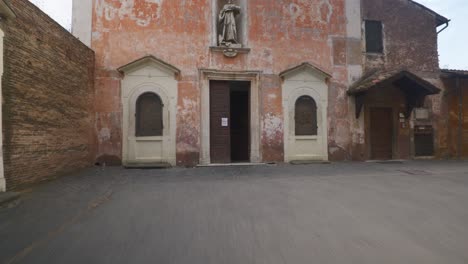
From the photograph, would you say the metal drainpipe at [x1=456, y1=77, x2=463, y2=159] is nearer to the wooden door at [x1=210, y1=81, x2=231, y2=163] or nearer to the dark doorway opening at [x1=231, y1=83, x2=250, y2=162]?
the dark doorway opening at [x1=231, y1=83, x2=250, y2=162]

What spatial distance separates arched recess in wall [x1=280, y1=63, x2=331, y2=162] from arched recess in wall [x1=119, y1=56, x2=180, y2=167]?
4.58 m

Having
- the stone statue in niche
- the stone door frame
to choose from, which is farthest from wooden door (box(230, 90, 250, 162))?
the stone statue in niche

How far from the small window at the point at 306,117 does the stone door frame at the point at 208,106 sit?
174cm

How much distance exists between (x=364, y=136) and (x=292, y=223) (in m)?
8.35

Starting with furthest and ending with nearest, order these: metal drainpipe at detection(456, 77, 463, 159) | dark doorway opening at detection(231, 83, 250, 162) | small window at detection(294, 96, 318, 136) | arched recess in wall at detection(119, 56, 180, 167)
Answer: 1. dark doorway opening at detection(231, 83, 250, 162)
2. metal drainpipe at detection(456, 77, 463, 159)
3. small window at detection(294, 96, 318, 136)
4. arched recess in wall at detection(119, 56, 180, 167)

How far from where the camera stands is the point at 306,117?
9234 mm

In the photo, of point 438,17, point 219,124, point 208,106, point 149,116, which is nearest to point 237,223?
point 219,124

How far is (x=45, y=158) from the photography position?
5340mm

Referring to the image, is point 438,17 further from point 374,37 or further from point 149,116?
point 149,116

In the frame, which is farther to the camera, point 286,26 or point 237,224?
point 286,26

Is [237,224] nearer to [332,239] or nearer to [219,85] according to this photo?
[332,239]

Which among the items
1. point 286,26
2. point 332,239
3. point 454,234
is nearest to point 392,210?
point 454,234

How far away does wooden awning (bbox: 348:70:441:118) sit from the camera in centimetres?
850

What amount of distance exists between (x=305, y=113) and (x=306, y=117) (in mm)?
175
